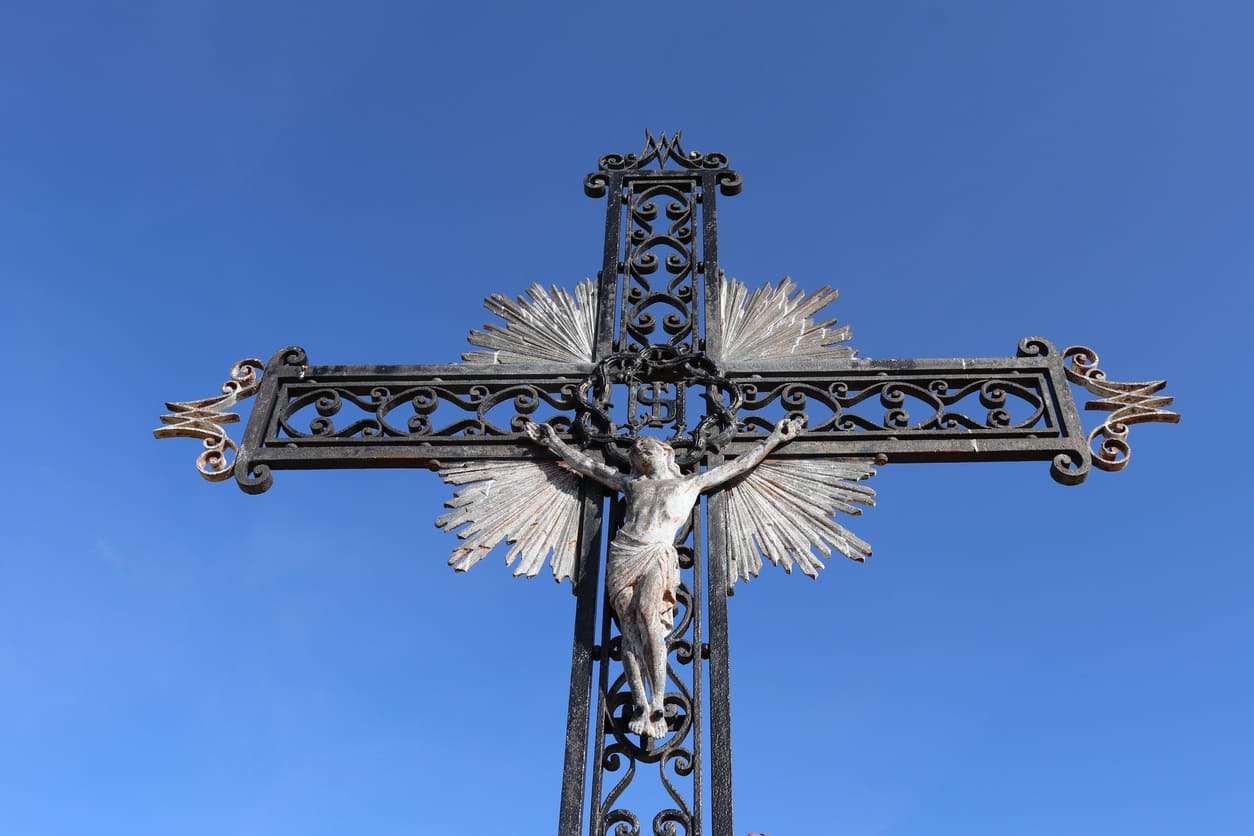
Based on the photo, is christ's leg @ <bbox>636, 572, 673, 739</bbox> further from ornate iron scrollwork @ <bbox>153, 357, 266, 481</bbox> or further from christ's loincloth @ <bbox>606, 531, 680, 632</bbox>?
ornate iron scrollwork @ <bbox>153, 357, 266, 481</bbox>

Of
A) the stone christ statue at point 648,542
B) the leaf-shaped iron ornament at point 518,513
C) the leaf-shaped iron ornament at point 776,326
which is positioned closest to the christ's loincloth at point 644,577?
the stone christ statue at point 648,542

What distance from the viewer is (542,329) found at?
22.4 ft

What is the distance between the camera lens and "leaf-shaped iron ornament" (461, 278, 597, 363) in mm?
6715

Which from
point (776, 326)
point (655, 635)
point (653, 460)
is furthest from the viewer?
point (776, 326)

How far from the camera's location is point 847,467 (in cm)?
603

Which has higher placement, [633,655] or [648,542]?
[648,542]

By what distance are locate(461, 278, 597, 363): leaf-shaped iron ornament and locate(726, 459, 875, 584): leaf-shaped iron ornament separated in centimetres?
Answer: 120

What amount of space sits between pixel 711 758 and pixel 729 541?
1063 mm

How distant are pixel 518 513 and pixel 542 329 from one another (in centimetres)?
127

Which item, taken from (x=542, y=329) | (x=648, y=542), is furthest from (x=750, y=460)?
(x=542, y=329)

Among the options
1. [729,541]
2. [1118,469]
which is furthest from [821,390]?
[1118,469]

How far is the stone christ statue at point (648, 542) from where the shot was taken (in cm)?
Result: 529

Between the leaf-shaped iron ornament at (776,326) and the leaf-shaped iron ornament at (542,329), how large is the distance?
2.32 ft

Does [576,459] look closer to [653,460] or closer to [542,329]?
[653,460]
